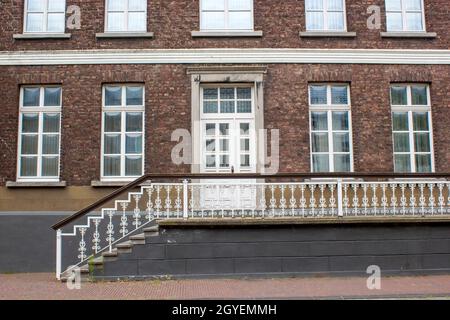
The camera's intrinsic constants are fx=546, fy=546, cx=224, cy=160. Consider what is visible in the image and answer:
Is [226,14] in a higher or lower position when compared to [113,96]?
higher

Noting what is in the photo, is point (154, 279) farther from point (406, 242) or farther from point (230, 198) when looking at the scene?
point (406, 242)

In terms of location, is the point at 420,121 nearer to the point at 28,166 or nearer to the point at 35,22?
the point at 28,166

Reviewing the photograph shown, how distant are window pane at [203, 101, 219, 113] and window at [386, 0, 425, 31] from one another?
5.42m

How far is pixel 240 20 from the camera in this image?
1525 cm

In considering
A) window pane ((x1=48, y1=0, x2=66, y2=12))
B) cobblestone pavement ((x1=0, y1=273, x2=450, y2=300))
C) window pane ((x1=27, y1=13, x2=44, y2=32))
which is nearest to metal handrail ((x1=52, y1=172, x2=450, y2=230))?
cobblestone pavement ((x1=0, y1=273, x2=450, y2=300))

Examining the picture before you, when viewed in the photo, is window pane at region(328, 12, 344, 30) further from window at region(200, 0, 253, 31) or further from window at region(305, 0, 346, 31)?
window at region(200, 0, 253, 31)

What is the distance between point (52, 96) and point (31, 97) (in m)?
0.57

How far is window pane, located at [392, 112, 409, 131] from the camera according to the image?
1494 cm

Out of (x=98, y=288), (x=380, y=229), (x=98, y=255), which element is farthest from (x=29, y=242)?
(x=380, y=229)

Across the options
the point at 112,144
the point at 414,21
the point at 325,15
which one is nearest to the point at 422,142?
the point at 414,21

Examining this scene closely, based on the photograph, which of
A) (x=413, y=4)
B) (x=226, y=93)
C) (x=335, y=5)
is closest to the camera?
(x=226, y=93)

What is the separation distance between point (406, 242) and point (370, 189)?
1.61 m

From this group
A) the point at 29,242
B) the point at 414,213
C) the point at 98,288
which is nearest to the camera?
the point at 98,288

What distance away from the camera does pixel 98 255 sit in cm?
1179
